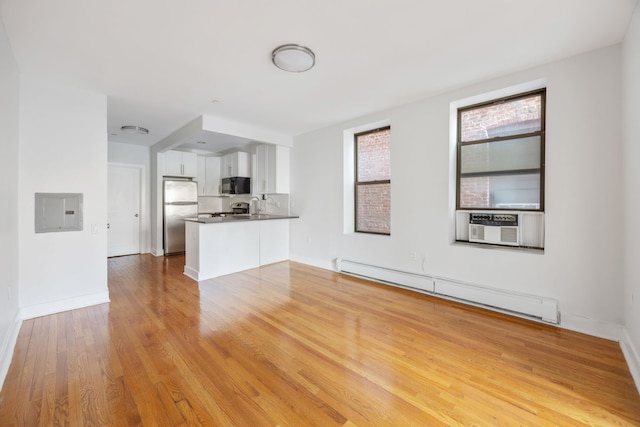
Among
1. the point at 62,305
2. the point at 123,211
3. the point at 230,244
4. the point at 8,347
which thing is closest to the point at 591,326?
the point at 230,244

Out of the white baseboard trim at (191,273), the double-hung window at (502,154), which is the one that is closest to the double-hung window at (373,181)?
the double-hung window at (502,154)

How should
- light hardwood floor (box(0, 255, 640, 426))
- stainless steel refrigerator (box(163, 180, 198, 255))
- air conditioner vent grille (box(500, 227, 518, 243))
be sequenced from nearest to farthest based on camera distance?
light hardwood floor (box(0, 255, 640, 426)) < air conditioner vent grille (box(500, 227, 518, 243)) < stainless steel refrigerator (box(163, 180, 198, 255))

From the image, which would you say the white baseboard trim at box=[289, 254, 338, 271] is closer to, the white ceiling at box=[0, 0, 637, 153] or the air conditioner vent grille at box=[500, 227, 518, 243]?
the air conditioner vent grille at box=[500, 227, 518, 243]

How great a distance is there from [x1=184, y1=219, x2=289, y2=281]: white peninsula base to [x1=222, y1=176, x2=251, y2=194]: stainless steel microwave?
1.46m

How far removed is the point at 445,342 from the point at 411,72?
2736 millimetres

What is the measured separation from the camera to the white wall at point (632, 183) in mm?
1941

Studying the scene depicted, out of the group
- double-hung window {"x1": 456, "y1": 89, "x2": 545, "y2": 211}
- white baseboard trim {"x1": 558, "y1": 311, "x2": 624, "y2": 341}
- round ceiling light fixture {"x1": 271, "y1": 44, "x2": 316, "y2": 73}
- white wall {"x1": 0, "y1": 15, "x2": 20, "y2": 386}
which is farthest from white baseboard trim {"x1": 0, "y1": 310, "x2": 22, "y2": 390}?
white baseboard trim {"x1": 558, "y1": 311, "x2": 624, "y2": 341}

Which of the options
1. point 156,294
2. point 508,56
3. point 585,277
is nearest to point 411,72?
point 508,56

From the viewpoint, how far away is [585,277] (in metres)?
2.57

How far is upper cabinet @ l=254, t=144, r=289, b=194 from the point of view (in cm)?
556

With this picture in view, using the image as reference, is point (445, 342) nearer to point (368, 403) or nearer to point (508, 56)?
point (368, 403)

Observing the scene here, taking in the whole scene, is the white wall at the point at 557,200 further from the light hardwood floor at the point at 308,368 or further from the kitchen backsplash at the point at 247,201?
the kitchen backsplash at the point at 247,201

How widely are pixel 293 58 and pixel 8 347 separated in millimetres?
3423

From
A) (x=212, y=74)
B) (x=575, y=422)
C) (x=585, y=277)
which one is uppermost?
(x=212, y=74)
